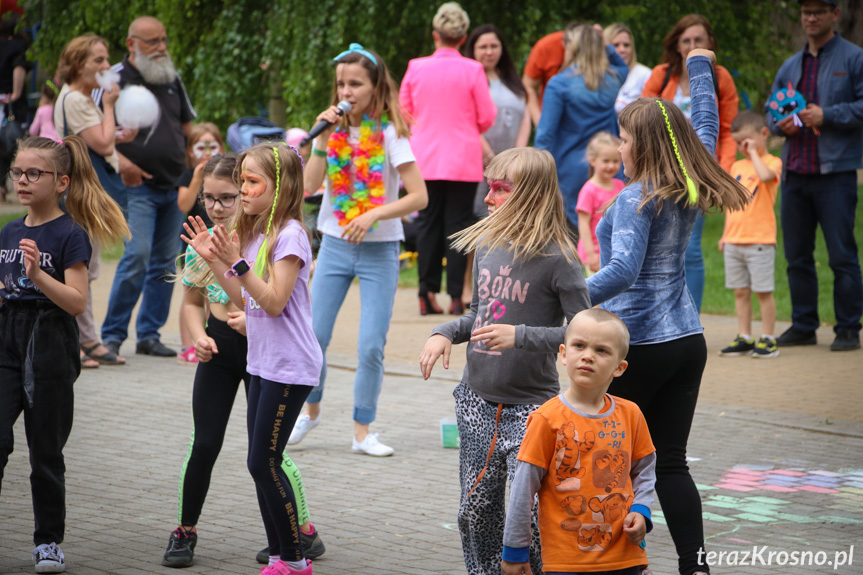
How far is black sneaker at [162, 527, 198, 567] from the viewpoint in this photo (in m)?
4.28

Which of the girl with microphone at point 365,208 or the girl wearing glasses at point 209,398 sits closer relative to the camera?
the girl wearing glasses at point 209,398

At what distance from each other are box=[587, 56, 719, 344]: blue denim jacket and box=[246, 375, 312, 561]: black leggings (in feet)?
4.00

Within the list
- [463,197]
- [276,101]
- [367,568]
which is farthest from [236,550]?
[276,101]

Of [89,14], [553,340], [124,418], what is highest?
[89,14]

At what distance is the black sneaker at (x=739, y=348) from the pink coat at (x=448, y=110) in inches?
109

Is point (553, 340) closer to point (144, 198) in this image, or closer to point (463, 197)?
point (144, 198)

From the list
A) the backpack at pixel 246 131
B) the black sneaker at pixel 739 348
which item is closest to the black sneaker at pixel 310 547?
the black sneaker at pixel 739 348

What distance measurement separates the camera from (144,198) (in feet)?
27.6

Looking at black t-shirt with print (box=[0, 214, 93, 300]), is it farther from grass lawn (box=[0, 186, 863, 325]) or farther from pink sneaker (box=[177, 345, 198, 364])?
grass lawn (box=[0, 186, 863, 325])

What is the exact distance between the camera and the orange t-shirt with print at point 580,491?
3.25 m

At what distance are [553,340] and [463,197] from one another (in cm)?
646

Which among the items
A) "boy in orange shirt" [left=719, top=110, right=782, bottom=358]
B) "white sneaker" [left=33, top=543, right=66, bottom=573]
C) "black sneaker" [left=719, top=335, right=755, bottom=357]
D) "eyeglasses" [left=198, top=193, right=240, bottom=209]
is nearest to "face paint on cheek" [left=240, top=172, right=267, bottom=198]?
"eyeglasses" [left=198, top=193, right=240, bottom=209]

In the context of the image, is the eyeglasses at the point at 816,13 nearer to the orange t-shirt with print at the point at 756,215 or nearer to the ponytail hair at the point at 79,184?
the orange t-shirt with print at the point at 756,215

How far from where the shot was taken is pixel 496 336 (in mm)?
3508
